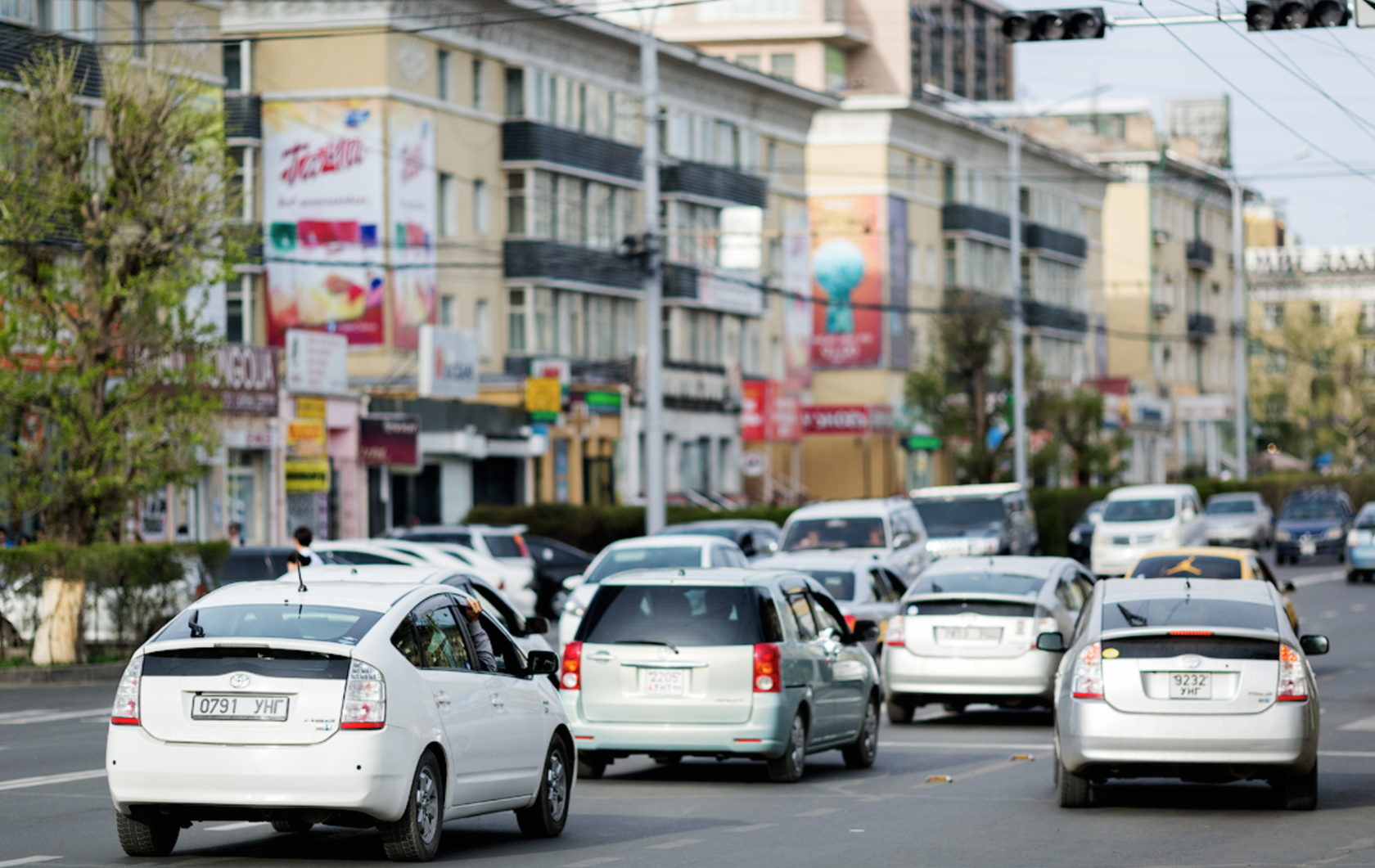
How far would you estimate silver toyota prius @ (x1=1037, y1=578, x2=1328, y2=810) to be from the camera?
13586mm

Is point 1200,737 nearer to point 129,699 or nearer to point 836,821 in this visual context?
point 836,821

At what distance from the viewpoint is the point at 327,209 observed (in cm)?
5297

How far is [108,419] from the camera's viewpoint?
28.2 metres

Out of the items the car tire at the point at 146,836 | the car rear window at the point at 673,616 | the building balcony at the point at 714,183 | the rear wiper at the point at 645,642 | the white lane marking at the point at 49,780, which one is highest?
the building balcony at the point at 714,183

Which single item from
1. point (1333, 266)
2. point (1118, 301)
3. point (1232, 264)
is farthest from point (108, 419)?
point (1333, 266)

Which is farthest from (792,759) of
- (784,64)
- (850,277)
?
(784,64)

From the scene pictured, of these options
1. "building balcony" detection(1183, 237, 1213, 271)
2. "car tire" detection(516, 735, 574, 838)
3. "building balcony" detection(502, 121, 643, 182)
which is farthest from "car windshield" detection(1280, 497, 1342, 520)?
"building balcony" detection(1183, 237, 1213, 271)

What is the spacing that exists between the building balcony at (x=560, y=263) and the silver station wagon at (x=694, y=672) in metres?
40.4

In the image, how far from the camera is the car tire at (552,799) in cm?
1283

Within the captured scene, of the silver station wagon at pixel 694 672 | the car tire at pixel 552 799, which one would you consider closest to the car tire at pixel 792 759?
the silver station wagon at pixel 694 672

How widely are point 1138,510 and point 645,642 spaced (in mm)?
32847

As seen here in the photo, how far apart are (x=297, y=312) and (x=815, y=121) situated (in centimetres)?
2929

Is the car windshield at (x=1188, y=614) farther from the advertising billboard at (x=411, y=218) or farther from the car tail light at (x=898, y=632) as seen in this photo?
the advertising billboard at (x=411, y=218)

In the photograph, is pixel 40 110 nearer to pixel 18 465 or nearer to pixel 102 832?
pixel 18 465
